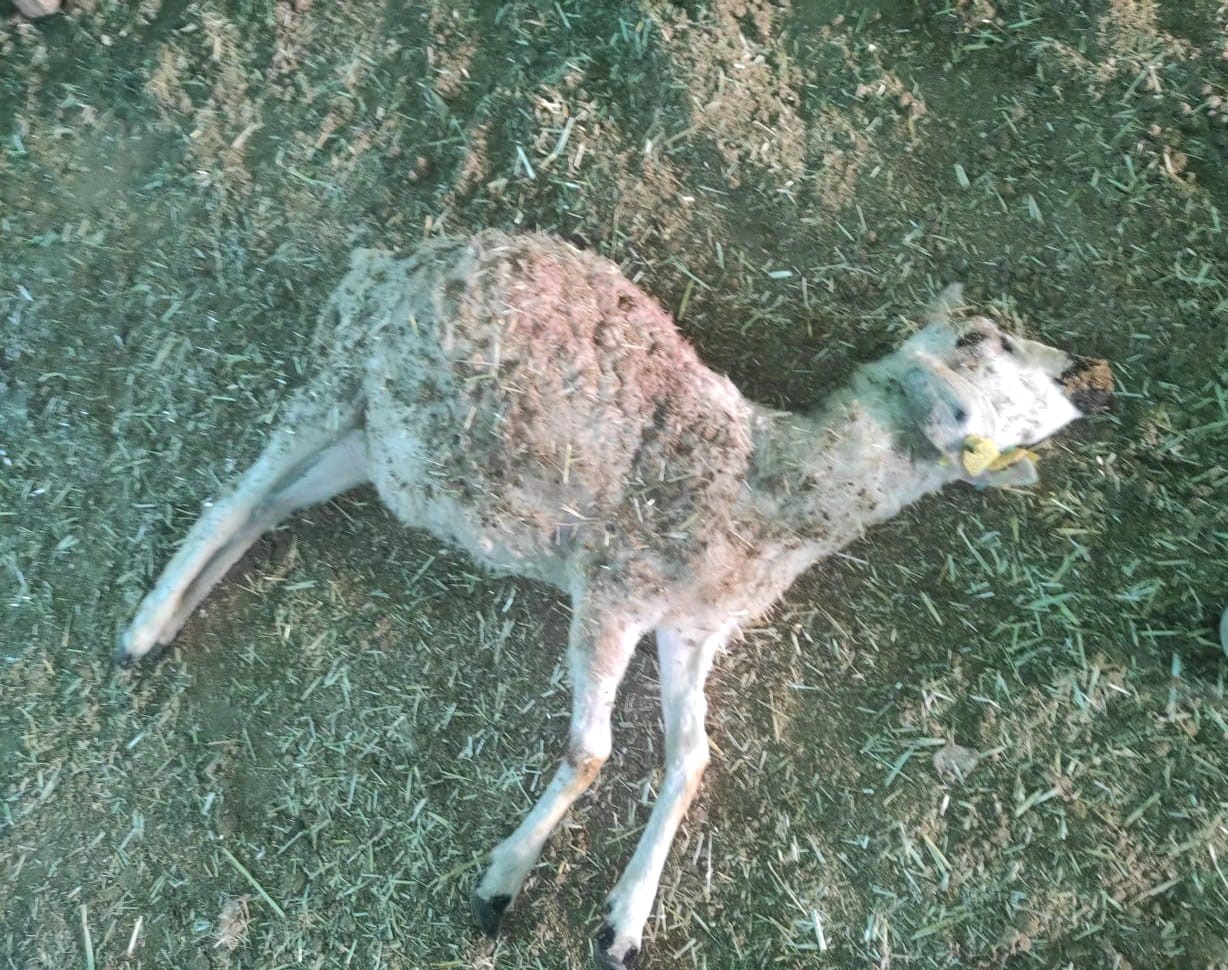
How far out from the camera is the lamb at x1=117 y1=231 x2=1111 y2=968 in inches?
111

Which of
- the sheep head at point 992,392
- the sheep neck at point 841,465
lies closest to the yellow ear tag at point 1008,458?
the sheep head at point 992,392

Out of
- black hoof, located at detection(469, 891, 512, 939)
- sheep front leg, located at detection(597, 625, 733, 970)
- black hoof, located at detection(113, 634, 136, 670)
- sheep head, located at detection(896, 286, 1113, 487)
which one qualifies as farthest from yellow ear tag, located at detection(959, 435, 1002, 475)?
black hoof, located at detection(113, 634, 136, 670)

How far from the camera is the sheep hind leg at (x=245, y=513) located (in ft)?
10.6

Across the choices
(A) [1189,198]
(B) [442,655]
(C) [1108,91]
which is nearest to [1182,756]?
(A) [1189,198]

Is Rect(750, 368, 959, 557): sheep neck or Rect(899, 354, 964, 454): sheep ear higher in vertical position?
Rect(899, 354, 964, 454): sheep ear

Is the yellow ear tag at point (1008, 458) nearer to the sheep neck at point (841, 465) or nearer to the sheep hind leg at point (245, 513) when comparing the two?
the sheep neck at point (841, 465)

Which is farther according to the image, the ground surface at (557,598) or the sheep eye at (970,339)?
the ground surface at (557,598)

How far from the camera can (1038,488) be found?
3.27m

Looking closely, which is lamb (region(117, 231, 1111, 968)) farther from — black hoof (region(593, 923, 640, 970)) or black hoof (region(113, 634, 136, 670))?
black hoof (region(113, 634, 136, 670))

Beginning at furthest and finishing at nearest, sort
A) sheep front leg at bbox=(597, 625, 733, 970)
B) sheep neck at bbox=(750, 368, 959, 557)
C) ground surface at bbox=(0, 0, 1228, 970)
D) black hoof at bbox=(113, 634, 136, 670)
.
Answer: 1. black hoof at bbox=(113, 634, 136, 670)
2. ground surface at bbox=(0, 0, 1228, 970)
3. sheep front leg at bbox=(597, 625, 733, 970)
4. sheep neck at bbox=(750, 368, 959, 557)

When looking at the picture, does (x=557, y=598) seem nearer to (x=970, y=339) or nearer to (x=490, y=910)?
(x=490, y=910)

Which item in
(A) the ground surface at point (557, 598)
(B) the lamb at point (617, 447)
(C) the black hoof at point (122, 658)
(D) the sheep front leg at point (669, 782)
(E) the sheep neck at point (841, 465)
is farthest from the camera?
(C) the black hoof at point (122, 658)

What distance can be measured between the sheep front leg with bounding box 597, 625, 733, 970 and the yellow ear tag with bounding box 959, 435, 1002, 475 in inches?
41.9

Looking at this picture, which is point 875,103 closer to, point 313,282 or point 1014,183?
point 1014,183
